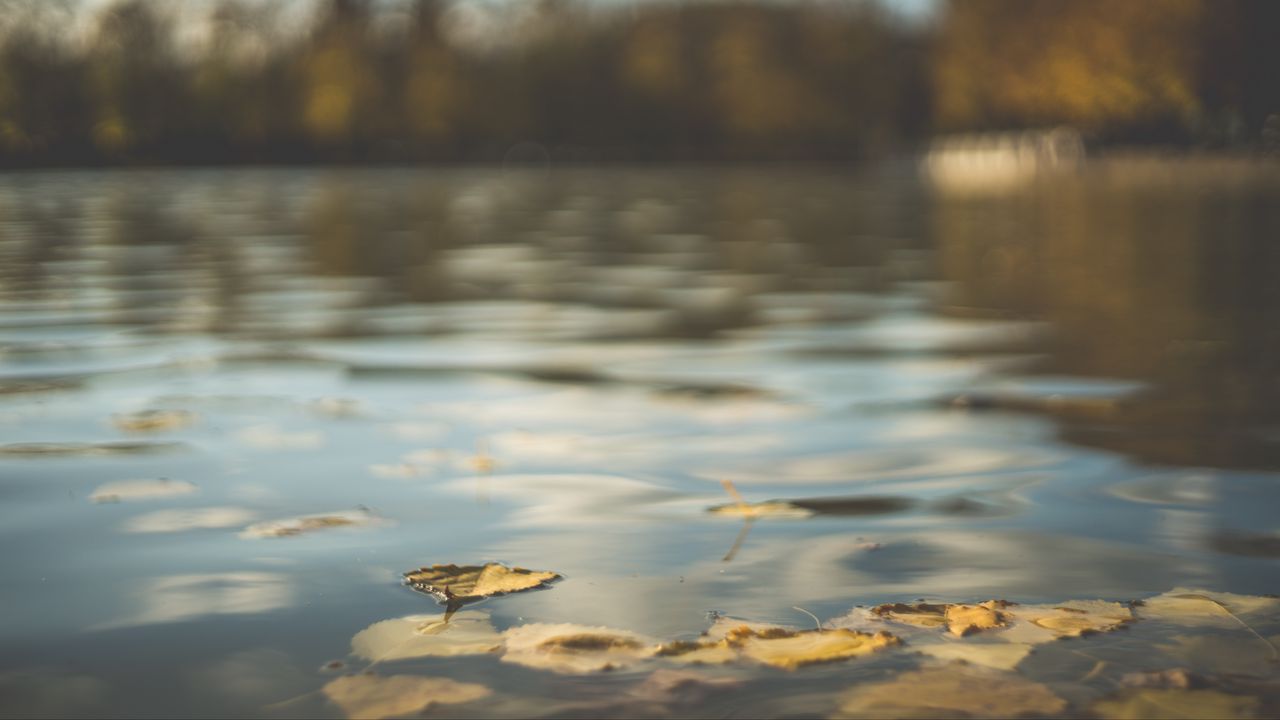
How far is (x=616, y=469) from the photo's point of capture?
11.8 feet

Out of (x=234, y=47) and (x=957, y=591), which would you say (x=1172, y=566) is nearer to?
(x=957, y=591)

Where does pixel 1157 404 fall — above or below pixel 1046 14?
below

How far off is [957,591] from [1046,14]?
4749 centimetres

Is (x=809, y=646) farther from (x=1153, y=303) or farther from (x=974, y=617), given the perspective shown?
(x=1153, y=303)

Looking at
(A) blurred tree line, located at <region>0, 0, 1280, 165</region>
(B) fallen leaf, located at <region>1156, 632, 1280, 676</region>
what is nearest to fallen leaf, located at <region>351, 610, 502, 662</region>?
(B) fallen leaf, located at <region>1156, 632, 1280, 676</region>

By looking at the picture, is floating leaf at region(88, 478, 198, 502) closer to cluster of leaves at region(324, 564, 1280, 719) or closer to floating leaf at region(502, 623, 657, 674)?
cluster of leaves at region(324, 564, 1280, 719)

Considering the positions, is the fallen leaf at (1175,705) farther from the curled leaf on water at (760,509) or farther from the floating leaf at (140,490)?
the floating leaf at (140,490)

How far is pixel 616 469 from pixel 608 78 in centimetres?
6947

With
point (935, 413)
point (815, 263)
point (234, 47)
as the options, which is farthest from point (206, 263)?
point (234, 47)

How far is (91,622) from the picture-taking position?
230 cm

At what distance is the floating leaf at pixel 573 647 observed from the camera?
2051 mm

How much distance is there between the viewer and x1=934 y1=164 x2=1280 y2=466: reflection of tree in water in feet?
13.7

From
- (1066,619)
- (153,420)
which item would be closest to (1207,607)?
(1066,619)

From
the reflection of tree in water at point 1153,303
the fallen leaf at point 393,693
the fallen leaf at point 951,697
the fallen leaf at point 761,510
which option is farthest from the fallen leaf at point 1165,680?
the reflection of tree in water at point 1153,303
